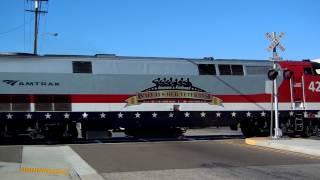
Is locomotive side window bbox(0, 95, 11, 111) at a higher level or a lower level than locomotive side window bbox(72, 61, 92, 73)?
lower

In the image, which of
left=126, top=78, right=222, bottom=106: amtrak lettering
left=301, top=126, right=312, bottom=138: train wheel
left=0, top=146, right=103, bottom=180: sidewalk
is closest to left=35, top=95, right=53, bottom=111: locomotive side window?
left=126, top=78, right=222, bottom=106: amtrak lettering

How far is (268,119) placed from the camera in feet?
90.9

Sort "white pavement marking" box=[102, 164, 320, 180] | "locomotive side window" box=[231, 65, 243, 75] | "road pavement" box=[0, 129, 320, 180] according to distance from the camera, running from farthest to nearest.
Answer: "locomotive side window" box=[231, 65, 243, 75]
"road pavement" box=[0, 129, 320, 180]
"white pavement marking" box=[102, 164, 320, 180]

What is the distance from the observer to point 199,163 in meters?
15.7

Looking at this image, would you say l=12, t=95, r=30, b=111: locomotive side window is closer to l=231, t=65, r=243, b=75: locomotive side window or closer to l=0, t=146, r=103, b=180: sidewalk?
l=0, t=146, r=103, b=180: sidewalk

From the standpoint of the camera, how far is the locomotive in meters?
23.7

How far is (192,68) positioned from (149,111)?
3.01 metres

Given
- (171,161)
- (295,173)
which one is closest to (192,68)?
(171,161)

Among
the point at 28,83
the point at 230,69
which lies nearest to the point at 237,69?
the point at 230,69

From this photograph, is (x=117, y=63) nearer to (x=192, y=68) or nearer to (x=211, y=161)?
(x=192, y=68)

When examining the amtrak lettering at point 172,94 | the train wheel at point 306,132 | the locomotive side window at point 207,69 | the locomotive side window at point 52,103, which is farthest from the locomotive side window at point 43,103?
the train wheel at point 306,132

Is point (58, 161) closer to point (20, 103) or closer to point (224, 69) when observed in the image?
point (20, 103)

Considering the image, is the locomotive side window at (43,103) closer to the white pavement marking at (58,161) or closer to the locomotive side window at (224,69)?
the white pavement marking at (58,161)

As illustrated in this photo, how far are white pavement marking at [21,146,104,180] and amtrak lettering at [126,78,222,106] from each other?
6257 mm
